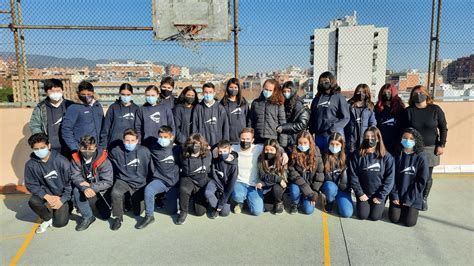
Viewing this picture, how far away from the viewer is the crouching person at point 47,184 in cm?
393

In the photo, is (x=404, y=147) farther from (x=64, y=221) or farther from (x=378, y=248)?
(x=64, y=221)

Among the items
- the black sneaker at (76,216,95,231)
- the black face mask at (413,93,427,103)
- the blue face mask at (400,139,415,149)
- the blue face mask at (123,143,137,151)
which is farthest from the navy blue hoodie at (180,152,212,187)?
the black face mask at (413,93,427,103)

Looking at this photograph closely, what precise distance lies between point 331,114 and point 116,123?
300 cm

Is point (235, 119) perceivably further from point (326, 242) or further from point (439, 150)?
point (439, 150)

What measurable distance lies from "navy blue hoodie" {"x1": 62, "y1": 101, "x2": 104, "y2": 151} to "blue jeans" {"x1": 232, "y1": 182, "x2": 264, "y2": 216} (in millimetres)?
2093

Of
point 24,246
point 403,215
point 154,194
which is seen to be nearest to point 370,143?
point 403,215

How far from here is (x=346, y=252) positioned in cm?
330

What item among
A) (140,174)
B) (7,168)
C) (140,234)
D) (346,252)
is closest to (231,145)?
(140,174)

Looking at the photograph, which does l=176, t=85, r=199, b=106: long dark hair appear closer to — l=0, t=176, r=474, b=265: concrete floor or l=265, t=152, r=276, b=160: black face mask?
l=265, t=152, r=276, b=160: black face mask

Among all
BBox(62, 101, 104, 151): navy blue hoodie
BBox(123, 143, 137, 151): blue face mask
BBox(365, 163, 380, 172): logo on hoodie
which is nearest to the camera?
BBox(365, 163, 380, 172): logo on hoodie

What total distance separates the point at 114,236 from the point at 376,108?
3.90 m

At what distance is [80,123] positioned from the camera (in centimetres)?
438

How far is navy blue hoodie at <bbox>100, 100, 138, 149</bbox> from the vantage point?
4473 millimetres

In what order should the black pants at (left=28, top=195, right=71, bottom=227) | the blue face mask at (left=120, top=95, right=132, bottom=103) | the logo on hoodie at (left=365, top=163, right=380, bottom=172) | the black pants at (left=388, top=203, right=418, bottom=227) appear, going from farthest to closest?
1. the blue face mask at (left=120, top=95, right=132, bottom=103)
2. the logo on hoodie at (left=365, top=163, right=380, bottom=172)
3. the black pants at (left=28, top=195, right=71, bottom=227)
4. the black pants at (left=388, top=203, right=418, bottom=227)
